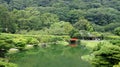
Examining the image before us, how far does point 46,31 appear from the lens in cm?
5406

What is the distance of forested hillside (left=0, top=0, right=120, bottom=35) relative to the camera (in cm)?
5450

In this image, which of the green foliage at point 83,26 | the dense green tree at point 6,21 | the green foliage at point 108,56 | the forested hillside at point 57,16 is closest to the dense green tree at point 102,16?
the forested hillside at point 57,16

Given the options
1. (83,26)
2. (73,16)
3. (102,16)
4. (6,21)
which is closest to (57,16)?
(73,16)

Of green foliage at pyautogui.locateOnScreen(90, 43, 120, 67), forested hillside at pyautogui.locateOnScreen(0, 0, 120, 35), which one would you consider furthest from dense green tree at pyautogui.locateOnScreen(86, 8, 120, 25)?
green foliage at pyautogui.locateOnScreen(90, 43, 120, 67)

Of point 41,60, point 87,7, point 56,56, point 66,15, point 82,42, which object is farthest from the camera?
point 87,7

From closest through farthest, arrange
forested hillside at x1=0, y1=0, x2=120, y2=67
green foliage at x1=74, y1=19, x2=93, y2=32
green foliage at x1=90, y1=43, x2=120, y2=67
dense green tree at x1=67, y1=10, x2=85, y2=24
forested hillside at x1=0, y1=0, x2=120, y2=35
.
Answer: green foliage at x1=90, y1=43, x2=120, y2=67 < forested hillside at x1=0, y1=0, x2=120, y2=67 < forested hillside at x1=0, y1=0, x2=120, y2=35 < green foliage at x1=74, y1=19, x2=93, y2=32 < dense green tree at x1=67, y1=10, x2=85, y2=24

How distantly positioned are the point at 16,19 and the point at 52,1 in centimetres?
3752

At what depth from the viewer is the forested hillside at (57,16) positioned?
5450 centimetres

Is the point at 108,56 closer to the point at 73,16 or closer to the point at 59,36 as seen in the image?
the point at 59,36

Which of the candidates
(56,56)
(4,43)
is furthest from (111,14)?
(4,43)

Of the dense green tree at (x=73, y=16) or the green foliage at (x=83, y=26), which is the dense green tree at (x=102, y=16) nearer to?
the dense green tree at (x=73, y=16)

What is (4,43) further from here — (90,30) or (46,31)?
(90,30)

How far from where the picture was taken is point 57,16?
73.4 m

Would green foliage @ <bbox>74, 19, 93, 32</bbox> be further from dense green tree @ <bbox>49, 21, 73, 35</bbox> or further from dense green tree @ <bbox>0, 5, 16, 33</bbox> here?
dense green tree @ <bbox>0, 5, 16, 33</bbox>
